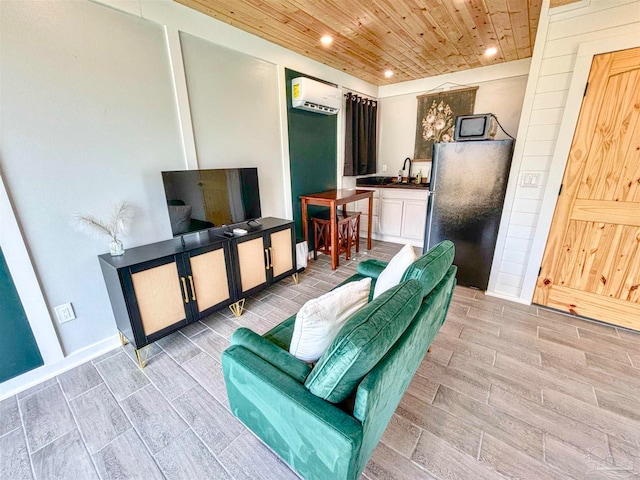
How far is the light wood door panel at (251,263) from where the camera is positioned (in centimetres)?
242

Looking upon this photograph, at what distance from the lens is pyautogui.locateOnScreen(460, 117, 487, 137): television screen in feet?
8.10

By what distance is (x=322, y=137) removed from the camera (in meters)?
3.65

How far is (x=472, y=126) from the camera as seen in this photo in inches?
99.3

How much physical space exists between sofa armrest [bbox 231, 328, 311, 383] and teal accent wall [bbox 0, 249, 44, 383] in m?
1.47

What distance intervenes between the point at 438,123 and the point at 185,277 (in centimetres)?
405

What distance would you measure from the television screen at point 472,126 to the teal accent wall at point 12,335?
352 centimetres

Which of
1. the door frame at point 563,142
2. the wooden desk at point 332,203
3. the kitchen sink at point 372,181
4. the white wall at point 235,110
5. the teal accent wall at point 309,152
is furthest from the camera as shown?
the kitchen sink at point 372,181

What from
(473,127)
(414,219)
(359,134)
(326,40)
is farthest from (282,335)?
(359,134)

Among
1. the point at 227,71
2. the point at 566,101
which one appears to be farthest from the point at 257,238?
the point at 566,101

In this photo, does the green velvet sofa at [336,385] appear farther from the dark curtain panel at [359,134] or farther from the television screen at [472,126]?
the dark curtain panel at [359,134]

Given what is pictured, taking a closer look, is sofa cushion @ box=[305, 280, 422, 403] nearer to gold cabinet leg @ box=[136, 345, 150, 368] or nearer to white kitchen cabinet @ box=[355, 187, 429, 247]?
gold cabinet leg @ box=[136, 345, 150, 368]

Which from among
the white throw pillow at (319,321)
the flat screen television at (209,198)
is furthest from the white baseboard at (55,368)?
the white throw pillow at (319,321)

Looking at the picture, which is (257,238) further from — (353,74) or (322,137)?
(353,74)

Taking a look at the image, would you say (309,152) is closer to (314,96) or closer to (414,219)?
(314,96)
